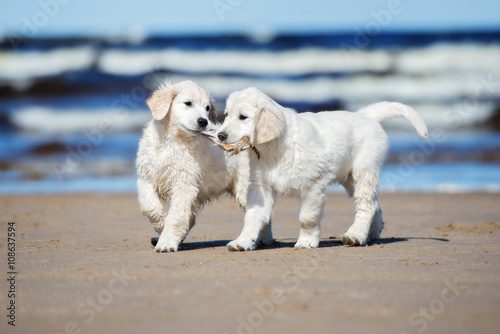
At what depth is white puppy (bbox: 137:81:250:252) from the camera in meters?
6.05

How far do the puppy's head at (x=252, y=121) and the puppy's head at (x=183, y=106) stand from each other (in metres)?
0.45

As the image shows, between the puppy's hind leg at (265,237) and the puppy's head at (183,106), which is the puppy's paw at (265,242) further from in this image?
the puppy's head at (183,106)

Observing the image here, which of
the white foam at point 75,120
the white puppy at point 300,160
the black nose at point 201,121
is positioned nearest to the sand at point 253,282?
the white puppy at point 300,160

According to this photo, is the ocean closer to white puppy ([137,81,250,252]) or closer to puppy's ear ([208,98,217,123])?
puppy's ear ([208,98,217,123])

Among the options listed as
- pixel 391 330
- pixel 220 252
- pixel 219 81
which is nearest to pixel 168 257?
pixel 220 252

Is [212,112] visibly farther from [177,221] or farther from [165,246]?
[165,246]

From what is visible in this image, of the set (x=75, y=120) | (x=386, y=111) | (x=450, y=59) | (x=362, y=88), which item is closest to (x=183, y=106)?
(x=386, y=111)

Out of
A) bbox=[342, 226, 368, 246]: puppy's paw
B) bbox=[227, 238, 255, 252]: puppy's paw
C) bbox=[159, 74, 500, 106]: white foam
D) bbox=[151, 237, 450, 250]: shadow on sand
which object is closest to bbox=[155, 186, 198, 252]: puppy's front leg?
bbox=[151, 237, 450, 250]: shadow on sand

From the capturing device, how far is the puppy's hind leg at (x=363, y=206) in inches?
238

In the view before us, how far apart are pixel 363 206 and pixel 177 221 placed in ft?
5.32

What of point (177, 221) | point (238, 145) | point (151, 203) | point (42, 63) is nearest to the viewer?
point (238, 145)

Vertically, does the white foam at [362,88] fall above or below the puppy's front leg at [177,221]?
above

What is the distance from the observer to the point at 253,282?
173 inches

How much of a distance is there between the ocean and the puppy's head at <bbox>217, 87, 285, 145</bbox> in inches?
238
